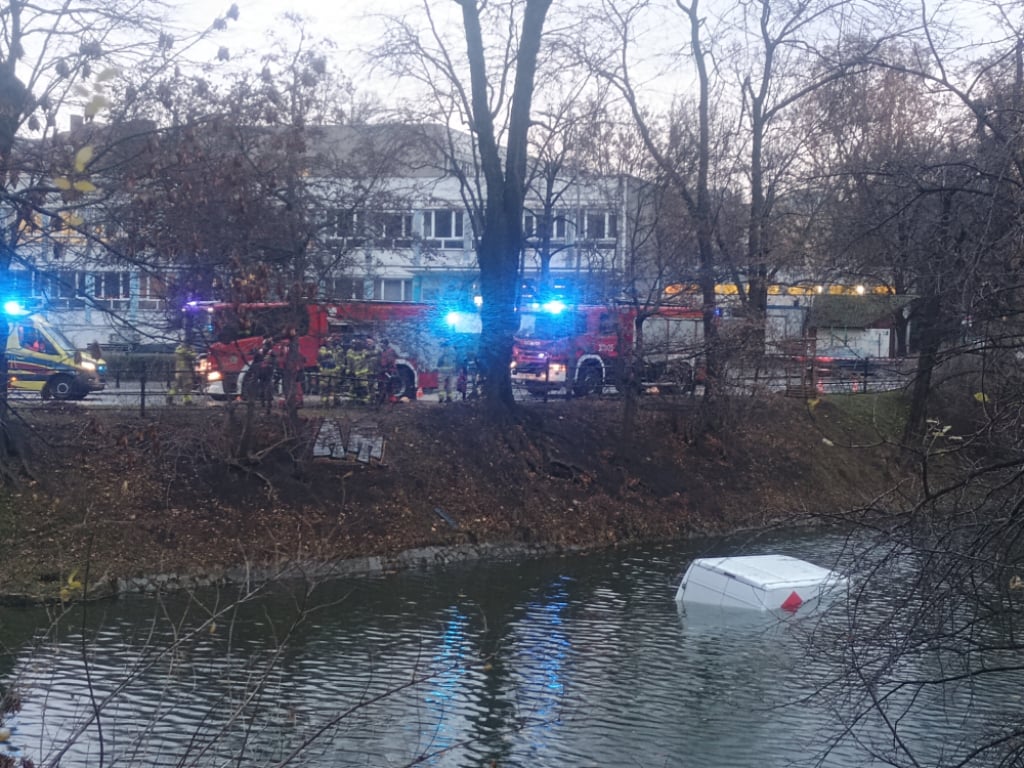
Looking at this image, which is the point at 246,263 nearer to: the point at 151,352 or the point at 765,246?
the point at 151,352

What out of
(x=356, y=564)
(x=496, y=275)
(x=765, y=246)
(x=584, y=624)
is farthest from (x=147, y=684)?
(x=765, y=246)

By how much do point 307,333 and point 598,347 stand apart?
8406 millimetres

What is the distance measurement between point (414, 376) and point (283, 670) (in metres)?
13.2

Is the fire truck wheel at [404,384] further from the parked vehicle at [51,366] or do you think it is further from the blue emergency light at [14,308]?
the blue emergency light at [14,308]

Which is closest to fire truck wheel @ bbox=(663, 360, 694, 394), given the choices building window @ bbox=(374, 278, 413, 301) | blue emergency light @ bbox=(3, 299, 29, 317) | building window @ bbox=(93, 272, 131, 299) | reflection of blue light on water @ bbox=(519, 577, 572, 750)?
reflection of blue light on water @ bbox=(519, 577, 572, 750)

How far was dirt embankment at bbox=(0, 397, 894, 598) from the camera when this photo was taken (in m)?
17.0

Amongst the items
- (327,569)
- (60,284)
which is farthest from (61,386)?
(60,284)

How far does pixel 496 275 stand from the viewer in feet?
75.2

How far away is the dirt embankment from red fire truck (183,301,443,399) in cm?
101

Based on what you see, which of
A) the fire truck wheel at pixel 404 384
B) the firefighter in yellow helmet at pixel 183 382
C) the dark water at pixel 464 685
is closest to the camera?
the dark water at pixel 464 685

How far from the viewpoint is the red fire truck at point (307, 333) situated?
16656 mm

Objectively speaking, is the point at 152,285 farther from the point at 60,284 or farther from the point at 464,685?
the point at 464,685

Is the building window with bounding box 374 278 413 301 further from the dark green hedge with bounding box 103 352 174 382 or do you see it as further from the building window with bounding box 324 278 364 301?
the dark green hedge with bounding box 103 352 174 382

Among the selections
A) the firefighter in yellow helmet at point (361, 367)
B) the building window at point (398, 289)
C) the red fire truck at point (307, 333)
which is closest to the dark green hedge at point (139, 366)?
the red fire truck at point (307, 333)
